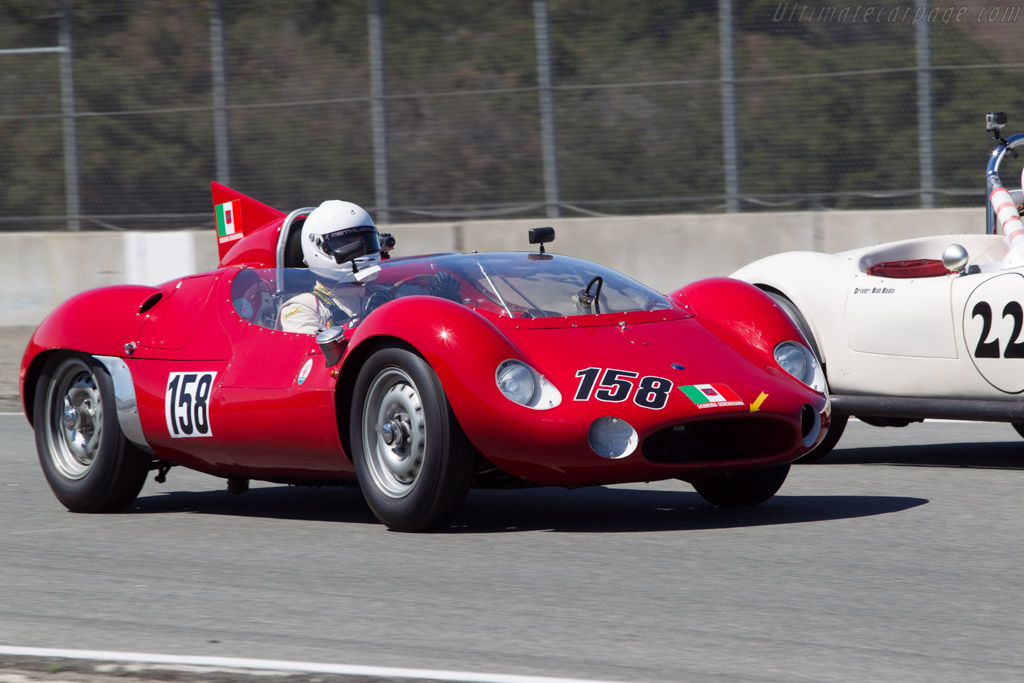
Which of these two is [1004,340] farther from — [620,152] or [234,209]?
[620,152]

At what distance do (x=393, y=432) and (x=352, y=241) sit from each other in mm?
1390

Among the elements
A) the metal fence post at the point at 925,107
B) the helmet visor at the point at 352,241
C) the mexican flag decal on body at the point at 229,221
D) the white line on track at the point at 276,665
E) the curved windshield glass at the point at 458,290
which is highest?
the metal fence post at the point at 925,107

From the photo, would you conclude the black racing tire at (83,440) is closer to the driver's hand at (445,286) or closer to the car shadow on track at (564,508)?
the car shadow on track at (564,508)

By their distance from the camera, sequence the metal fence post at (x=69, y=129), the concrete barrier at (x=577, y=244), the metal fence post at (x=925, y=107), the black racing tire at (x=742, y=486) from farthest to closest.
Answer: the metal fence post at (x=69, y=129) < the concrete barrier at (x=577, y=244) < the metal fence post at (x=925, y=107) < the black racing tire at (x=742, y=486)

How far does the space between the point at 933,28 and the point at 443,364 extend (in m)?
7.92

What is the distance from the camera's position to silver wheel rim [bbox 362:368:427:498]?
19.3 ft

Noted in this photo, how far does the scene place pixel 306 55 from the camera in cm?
1496

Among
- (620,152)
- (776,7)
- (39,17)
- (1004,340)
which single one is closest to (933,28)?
(776,7)

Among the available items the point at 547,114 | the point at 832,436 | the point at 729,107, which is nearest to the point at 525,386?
the point at 832,436

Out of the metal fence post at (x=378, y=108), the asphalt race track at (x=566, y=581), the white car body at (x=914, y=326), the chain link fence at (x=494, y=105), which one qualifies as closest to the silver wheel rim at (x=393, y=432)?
the asphalt race track at (x=566, y=581)

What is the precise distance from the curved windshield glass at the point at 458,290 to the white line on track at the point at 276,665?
7.44ft

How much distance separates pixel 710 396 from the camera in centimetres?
578

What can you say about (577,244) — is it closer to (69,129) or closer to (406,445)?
(69,129)

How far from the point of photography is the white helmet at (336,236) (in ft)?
23.1
